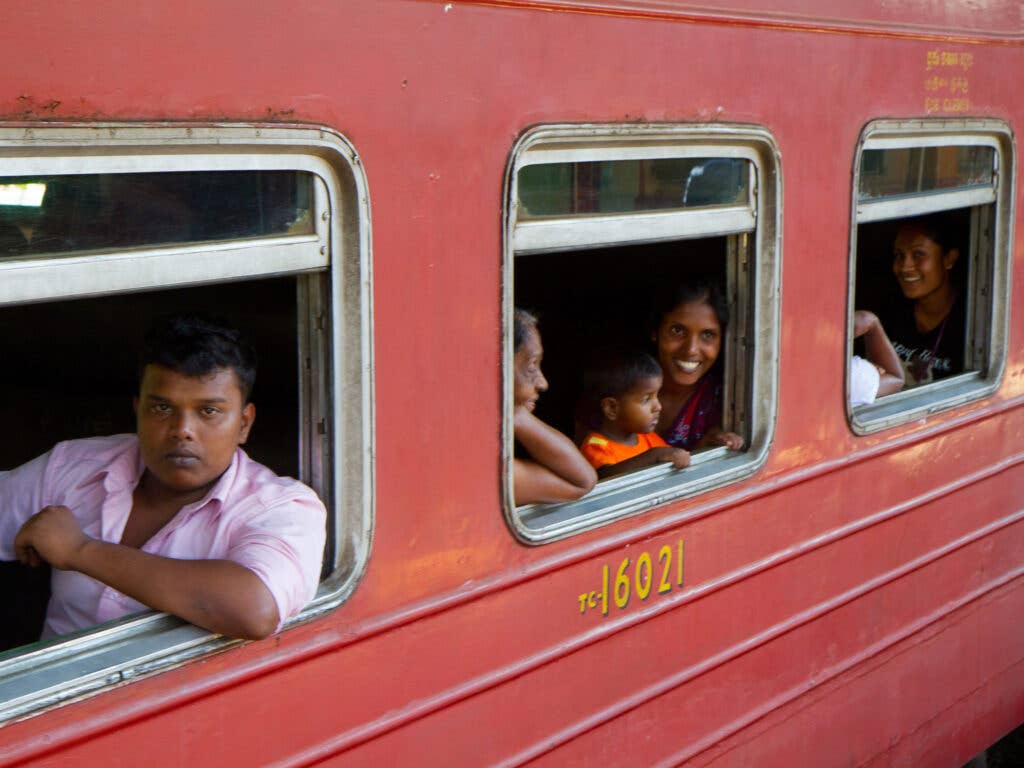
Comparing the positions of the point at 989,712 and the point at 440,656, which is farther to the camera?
the point at 989,712

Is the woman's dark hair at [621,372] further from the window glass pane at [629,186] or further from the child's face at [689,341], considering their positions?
the window glass pane at [629,186]

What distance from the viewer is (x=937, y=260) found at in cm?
458

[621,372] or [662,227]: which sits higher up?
[662,227]

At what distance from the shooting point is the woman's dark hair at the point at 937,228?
457 centimetres

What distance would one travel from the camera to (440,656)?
8.46 feet

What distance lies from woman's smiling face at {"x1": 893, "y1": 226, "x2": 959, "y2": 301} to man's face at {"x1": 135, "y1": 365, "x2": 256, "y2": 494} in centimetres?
291

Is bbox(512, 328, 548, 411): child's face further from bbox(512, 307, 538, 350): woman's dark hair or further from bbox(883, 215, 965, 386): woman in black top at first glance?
bbox(883, 215, 965, 386): woman in black top

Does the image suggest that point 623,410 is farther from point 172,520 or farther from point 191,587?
point 191,587

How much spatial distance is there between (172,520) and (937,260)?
3078 mm

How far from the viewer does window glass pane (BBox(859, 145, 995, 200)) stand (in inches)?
145

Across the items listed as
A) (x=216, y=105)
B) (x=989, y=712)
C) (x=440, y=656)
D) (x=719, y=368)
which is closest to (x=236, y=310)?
(x=719, y=368)

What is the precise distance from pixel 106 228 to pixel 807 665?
8.02 ft

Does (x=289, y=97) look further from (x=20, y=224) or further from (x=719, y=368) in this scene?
(x=719, y=368)

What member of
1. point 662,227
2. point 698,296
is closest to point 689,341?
point 698,296
